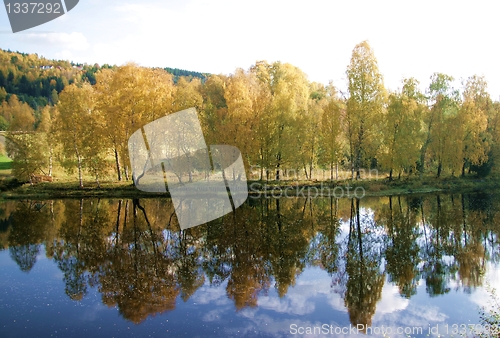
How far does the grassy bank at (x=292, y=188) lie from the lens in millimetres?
32594

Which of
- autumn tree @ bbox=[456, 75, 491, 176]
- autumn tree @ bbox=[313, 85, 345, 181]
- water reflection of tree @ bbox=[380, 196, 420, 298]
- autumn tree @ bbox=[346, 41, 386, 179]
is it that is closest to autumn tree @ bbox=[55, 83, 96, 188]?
autumn tree @ bbox=[313, 85, 345, 181]

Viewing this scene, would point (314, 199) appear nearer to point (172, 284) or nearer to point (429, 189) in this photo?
point (429, 189)

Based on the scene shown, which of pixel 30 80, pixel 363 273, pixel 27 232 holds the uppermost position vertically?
pixel 30 80

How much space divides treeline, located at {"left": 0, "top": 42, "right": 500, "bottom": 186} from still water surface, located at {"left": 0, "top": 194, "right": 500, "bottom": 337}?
10.8m

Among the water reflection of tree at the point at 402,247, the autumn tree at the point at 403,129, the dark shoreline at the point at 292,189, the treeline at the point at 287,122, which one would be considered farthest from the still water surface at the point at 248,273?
the treeline at the point at 287,122

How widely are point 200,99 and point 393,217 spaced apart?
69.5 ft

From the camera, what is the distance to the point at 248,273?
14508mm

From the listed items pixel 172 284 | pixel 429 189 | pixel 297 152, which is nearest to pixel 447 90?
pixel 429 189

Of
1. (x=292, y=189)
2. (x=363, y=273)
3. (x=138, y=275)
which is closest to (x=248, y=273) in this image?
(x=138, y=275)

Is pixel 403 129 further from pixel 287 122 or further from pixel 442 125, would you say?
pixel 287 122

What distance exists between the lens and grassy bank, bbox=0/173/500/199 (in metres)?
32.6

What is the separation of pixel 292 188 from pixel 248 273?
63.8 ft

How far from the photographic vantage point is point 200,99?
120 feet

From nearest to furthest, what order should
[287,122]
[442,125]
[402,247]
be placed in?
[402,247]
[287,122]
[442,125]
